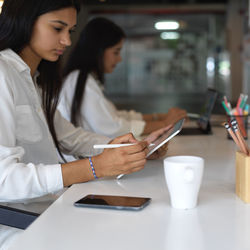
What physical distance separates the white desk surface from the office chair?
0.23 feet

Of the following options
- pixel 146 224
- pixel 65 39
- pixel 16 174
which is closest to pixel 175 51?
pixel 65 39

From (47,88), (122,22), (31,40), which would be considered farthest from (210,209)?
(122,22)

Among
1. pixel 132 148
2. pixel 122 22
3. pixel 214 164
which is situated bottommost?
pixel 214 164

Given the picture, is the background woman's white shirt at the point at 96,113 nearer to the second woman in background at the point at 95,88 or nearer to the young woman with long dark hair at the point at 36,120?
the second woman in background at the point at 95,88

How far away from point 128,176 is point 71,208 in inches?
13.6

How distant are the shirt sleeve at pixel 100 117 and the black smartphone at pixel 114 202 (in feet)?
4.52

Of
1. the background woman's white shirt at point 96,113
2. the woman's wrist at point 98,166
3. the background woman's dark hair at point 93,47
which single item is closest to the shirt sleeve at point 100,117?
the background woman's white shirt at point 96,113

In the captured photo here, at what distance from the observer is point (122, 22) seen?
8156 millimetres

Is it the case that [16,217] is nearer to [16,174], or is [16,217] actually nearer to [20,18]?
[16,174]

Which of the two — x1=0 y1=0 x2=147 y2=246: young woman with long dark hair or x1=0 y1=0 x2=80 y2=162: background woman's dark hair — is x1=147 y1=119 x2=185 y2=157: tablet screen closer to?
x1=0 y1=0 x2=147 y2=246: young woman with long dark hair

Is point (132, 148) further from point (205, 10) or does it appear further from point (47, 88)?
point (205, 10)

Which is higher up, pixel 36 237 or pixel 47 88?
pixel 47 88

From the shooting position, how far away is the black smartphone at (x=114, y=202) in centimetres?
95

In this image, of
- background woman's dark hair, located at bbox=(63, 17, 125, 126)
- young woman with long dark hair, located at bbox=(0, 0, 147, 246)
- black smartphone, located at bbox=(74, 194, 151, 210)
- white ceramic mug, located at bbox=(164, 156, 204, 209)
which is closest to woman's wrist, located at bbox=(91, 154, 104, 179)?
young woman with long dark hair, located at bbox=(0, 0, 147, 246)
